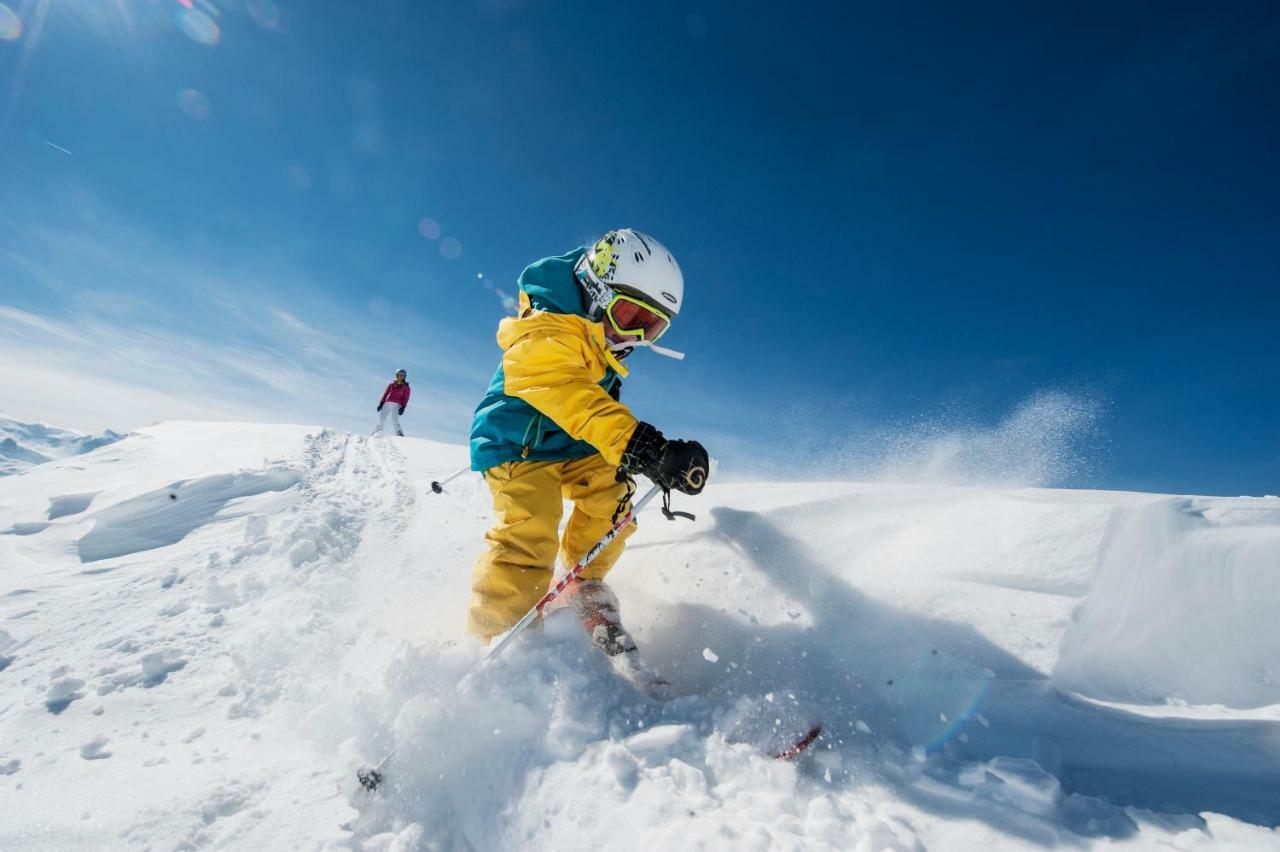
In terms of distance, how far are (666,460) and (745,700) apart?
3.63 ft

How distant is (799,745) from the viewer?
1937mm

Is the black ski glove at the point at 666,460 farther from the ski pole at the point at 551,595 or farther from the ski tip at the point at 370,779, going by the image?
the ski tip at the point at 370,779

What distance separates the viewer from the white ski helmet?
3.30 m

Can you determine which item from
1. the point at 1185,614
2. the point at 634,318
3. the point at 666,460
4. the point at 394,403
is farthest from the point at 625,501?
the point at 394,403

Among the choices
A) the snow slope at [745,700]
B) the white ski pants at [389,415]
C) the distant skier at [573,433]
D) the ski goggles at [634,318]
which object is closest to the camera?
the snow slope at [745,700]

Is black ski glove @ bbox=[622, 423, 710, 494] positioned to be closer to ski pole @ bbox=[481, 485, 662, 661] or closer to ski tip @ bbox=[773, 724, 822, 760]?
ski pole @ bbox=[481, 485, 662, 661]

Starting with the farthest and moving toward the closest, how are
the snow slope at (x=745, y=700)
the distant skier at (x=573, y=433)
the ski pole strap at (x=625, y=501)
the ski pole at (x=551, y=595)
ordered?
the ski pole strap at (x=625, y=501) < the distant skier at (x=573, y=433) < the ski pole at (x=551, y=595) < the snow slope at (x=745, y=700)

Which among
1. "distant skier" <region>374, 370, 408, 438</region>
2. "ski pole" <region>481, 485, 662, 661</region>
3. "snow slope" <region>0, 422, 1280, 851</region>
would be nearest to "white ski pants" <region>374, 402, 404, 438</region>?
"distant skier" <region>374, 370, 408, 438</region>

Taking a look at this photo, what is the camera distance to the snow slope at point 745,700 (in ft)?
5.36

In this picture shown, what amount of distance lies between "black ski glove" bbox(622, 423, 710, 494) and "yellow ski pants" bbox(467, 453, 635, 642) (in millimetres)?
698

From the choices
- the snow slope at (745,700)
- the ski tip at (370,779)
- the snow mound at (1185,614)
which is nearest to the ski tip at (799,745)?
the snow slope at (745,700)

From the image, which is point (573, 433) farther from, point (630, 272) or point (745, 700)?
point (745, 700)

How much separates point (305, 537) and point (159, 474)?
16.8ft

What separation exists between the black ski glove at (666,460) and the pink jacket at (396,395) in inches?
693
